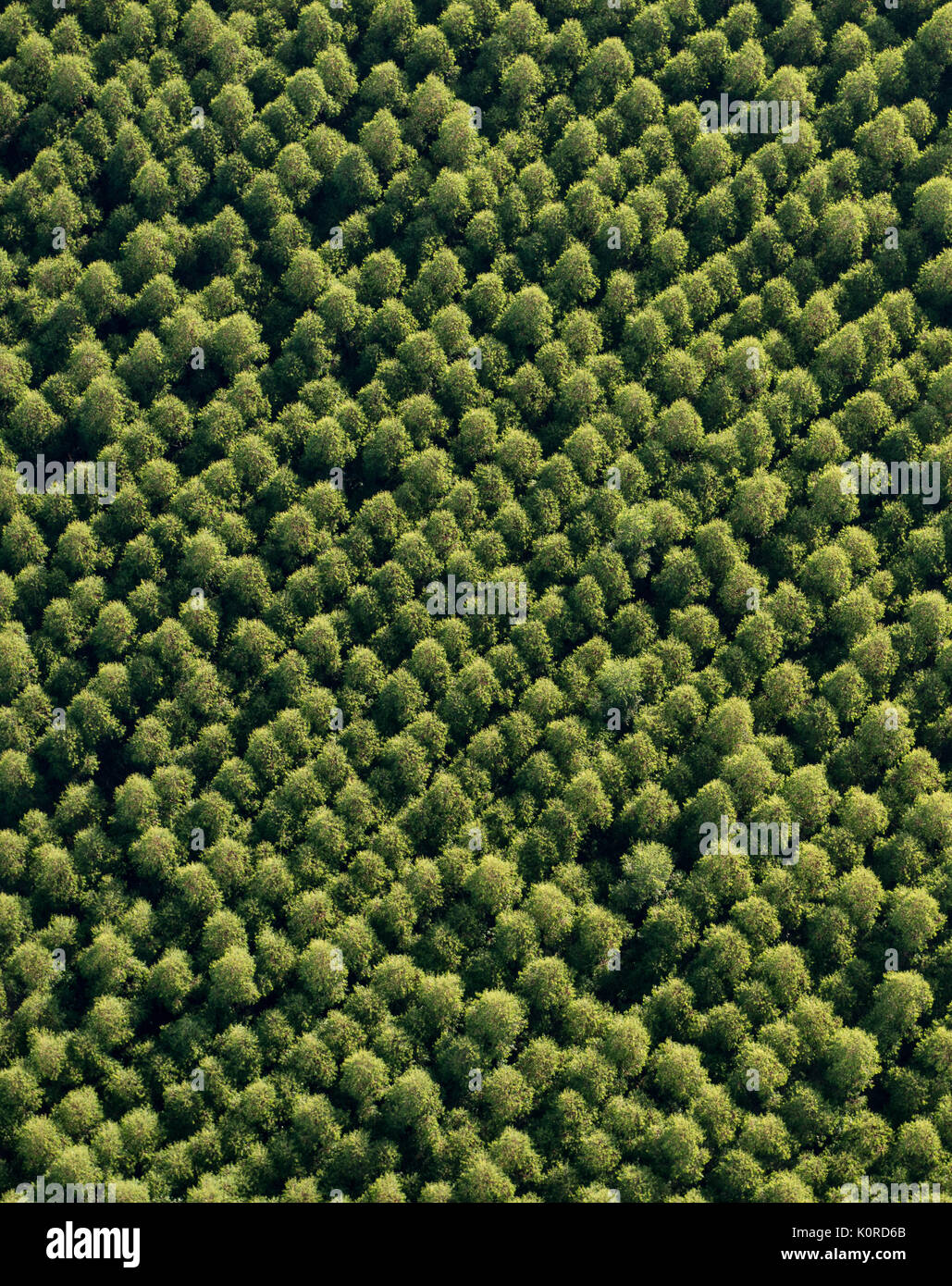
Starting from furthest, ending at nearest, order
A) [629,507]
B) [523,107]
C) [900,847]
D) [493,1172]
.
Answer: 1. [523,107]
2. [629,507]
3. [900,847]
4. [493,1172]

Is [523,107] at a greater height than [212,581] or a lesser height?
greater

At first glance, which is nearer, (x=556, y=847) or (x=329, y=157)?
(x=556, y=847)

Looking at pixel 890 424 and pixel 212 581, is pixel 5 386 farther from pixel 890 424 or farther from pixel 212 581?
pixel 890 424

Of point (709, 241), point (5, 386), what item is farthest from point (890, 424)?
point (5, 386)

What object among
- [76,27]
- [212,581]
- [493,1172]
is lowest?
[493,1172]

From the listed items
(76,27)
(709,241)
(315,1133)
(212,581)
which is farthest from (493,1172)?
(76,27)

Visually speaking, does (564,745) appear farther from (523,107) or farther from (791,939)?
(523,107)

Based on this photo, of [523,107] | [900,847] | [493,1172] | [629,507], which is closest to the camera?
[493,1172]
